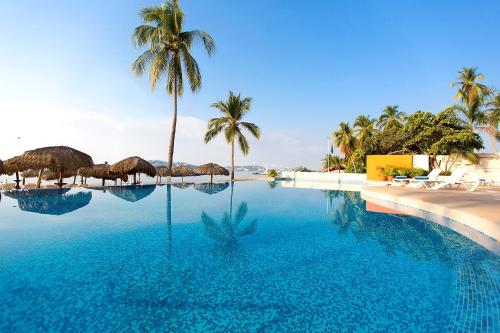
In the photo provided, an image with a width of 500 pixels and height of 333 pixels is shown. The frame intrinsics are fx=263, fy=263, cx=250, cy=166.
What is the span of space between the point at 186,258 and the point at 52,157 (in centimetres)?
1414

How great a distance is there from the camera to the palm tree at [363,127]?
35281 millimetres

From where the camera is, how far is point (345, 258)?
195 inches

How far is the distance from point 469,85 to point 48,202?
36303 millimetres

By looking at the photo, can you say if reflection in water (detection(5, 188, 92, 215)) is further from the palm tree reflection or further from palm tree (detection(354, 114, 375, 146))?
A: palm tree (detection(354, 114, 375, 146))

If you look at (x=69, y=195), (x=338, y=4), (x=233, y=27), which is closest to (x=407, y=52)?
(x=338, y=4)

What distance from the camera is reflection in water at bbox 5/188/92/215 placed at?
9.65 meters

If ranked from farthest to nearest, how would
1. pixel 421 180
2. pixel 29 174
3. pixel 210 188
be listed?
pixel 29 174 → pixel 210 188 → pixel 421 180

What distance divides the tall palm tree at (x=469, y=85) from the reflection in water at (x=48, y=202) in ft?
111

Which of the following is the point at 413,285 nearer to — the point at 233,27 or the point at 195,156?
the point at 233,27

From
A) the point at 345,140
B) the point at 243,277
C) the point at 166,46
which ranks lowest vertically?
the point at 243,277

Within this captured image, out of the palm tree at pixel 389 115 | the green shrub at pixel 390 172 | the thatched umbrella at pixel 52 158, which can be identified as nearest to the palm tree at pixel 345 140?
the palm tree at pixel 389 115

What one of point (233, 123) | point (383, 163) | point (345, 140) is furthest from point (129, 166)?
point (345, 140)

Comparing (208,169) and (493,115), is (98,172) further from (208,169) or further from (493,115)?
(493,115)

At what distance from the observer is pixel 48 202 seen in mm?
11391
